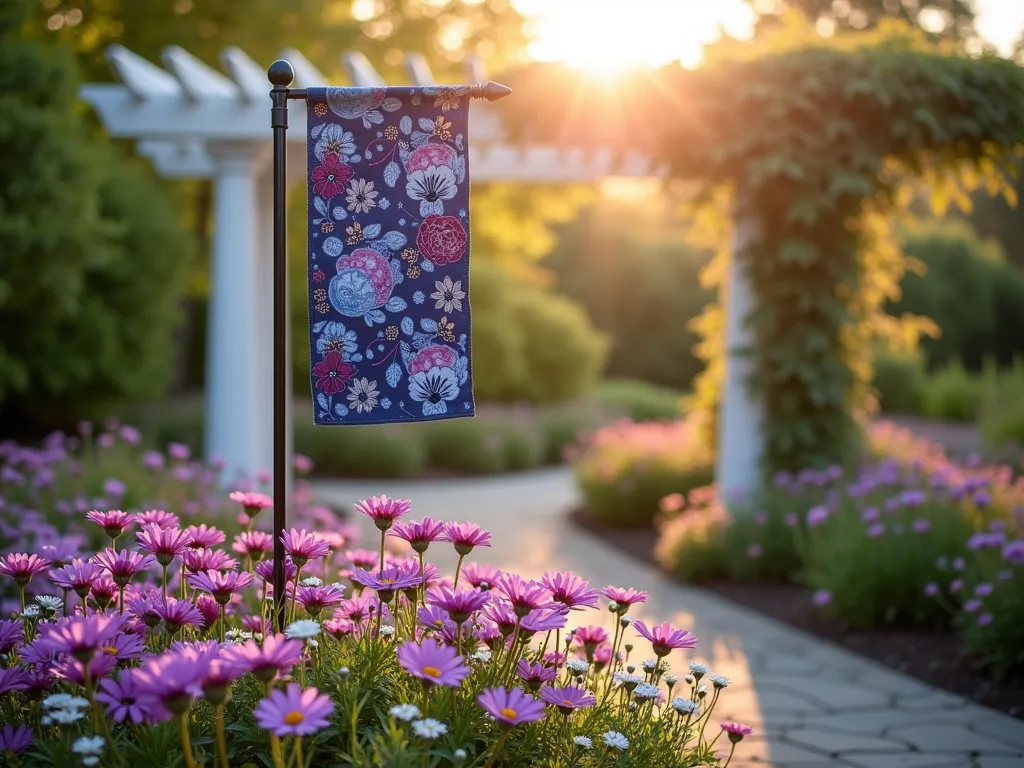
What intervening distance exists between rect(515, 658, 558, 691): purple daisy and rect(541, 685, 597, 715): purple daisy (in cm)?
2

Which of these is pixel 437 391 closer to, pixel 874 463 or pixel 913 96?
pixel 913 96

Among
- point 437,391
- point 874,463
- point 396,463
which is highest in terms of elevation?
point 437,391

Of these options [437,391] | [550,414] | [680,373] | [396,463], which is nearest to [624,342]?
[680,373]

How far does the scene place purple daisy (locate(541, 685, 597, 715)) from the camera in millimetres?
2010

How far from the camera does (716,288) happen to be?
19094mm

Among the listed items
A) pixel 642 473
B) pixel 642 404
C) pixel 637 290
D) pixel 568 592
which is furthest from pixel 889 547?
pixel 637 290

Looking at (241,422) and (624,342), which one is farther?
(624,342)

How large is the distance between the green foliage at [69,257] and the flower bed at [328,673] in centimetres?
441

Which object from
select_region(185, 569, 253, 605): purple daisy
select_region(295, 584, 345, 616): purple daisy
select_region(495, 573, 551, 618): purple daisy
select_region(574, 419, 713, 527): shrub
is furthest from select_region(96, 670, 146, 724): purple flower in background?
select_region(574, 419, 713, 527): shrub

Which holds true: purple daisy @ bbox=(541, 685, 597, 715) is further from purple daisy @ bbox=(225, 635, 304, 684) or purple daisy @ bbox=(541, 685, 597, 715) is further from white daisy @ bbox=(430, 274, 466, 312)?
white daisy @ bbox=(430, 274, 466, 312)

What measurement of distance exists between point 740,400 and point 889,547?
194cm

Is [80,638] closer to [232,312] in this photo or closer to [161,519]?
[161,519]

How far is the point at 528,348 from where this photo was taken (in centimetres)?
1550

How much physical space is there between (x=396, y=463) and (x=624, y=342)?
10181 mm
